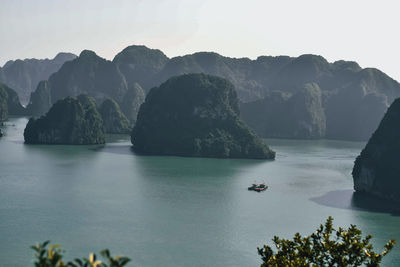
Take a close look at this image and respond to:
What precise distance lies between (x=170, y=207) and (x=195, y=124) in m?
80.6

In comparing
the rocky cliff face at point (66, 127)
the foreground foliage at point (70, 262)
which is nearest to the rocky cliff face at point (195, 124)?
the rocky cliff face at point (66, 127)

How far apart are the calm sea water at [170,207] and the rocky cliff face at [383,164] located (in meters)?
3.98

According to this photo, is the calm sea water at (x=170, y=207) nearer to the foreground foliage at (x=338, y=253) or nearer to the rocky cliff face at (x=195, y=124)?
Answer: the rocky cliff face at (x=195, y=124)

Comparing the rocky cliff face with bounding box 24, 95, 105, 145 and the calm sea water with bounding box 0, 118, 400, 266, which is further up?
the rocky cliff face with bounding box 24, 95, 105, 145

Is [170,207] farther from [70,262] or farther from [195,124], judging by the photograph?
[195,124]

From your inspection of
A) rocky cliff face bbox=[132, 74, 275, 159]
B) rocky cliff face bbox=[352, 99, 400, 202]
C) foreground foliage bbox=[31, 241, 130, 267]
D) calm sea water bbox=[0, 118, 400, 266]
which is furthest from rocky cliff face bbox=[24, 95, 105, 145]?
foreground foliage bbox=[31, 241, 130, 267]

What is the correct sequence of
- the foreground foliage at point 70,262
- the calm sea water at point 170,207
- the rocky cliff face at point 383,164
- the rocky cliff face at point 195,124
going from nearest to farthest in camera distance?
the foreground foliage at point 70,262 < the calm sea water at point 170,207 < the rocky cliff face at point 383,164 < the rocky cliff face at point 195,124

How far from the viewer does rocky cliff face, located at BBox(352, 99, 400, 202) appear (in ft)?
296

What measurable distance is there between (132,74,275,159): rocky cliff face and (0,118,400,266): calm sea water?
33.3ft

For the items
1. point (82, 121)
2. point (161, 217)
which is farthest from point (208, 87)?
point (161, 217)

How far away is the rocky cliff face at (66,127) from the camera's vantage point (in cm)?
17375

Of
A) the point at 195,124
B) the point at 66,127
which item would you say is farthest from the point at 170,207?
the point at 66,127

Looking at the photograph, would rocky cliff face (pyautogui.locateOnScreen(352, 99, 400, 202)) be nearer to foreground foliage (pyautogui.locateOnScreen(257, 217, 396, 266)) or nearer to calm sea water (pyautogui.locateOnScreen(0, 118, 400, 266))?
calm sea water (pyautogui.locateOnScreen(0, 118, 400, 266))

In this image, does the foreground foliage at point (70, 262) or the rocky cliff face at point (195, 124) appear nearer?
the foreground foliage at point (70, 262)
